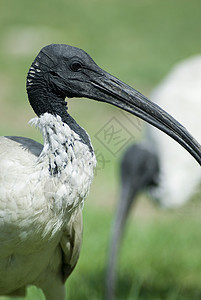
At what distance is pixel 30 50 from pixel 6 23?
6.75ft

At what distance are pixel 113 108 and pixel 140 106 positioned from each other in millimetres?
6686

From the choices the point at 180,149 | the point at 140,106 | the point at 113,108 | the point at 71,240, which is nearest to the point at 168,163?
the point at 180,149

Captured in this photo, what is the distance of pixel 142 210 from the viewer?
621 cm

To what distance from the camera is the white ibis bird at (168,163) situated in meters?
4.59

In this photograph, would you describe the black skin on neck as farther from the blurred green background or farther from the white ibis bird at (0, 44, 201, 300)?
the blurred green background

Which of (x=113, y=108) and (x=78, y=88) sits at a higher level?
(x=78, y=88)

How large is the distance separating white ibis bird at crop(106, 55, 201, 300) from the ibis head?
2133mm

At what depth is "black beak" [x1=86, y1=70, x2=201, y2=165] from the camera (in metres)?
2.27

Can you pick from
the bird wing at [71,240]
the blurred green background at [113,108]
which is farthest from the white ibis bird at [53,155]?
the blurred green background at [113,108]

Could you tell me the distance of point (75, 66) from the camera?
2.29 meters

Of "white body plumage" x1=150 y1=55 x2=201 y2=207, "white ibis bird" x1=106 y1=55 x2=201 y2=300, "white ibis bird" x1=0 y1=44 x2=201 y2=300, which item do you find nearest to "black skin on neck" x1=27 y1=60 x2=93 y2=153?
"white ibis bird" x1=0 y1=44 x2=201 y2=300

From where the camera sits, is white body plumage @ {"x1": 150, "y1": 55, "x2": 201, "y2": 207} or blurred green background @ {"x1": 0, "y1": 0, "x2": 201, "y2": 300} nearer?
blurred green background @ {"x1": 0, "y1": 0, "x2": 201, "y2": 300}

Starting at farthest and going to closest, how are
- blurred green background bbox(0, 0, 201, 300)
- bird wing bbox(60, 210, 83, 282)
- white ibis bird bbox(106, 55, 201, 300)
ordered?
white ibis bird bbox(106, 55, 201, 300) → blurred green background bbox(0, 0, 201, 300) → bird wing bbox(60, 210, 83, 282)

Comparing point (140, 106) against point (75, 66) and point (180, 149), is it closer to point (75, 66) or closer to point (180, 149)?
point (75, 66)
